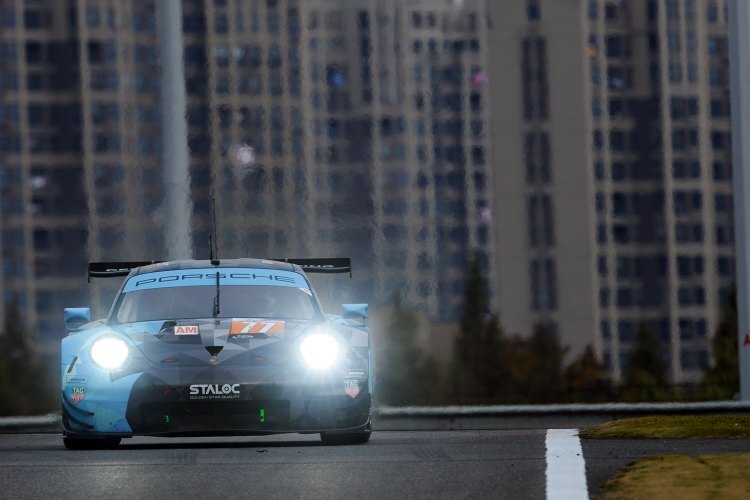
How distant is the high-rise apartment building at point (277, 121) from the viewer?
424 ft

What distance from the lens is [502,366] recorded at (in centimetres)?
13938

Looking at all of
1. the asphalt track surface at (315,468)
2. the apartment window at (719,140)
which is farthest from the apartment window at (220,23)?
the asphalt track surface at (315,468)

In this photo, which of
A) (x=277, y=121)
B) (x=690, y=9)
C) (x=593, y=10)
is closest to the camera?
(x=277, y=121)

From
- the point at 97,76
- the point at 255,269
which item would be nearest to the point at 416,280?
the point at 97,76

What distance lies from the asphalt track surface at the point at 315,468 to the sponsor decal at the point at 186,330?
0.75 meters

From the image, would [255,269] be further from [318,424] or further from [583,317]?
[583,317]

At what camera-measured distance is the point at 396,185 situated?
16525 cm

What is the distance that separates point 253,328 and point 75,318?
150 centimetres

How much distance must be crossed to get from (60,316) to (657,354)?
45.9 metres

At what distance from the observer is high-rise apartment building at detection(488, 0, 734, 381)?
167250mm

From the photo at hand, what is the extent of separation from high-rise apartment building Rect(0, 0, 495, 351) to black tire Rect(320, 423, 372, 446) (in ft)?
308

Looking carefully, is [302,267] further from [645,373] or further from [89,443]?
[645,373]

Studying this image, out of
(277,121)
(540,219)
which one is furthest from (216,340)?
(540,219)

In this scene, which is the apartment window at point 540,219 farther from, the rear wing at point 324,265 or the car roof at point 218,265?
the car roof at point 218,265
